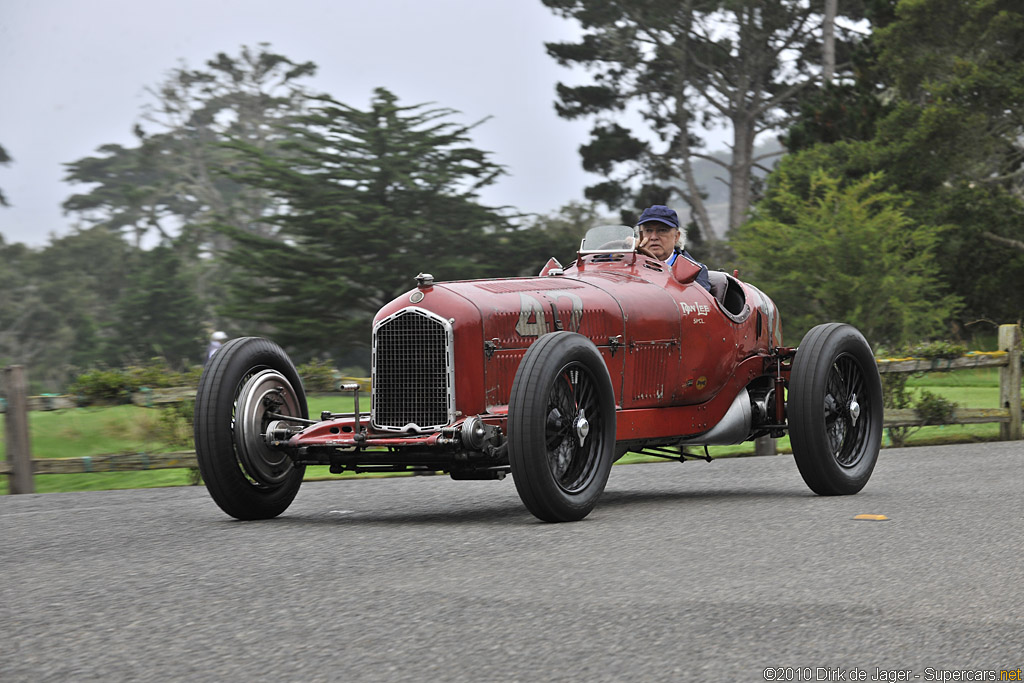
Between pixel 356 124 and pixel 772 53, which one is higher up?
pixel 772 53

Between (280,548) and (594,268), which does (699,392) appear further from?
(280,548)

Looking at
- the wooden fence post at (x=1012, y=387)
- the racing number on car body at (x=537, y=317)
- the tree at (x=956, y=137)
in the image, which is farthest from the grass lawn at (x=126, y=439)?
the tree at (x=956, y=137)

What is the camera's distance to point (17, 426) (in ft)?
33.0

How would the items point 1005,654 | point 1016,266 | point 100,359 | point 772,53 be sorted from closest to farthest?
point 1005,654, point 1016,266, point 772,53, point 100,359

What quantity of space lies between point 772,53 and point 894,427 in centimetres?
3638

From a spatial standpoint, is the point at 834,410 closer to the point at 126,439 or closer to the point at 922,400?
the point at 922,400

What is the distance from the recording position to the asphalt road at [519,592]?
380cm

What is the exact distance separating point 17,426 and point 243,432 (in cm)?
373

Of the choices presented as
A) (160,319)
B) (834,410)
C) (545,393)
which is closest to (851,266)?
(834,410)

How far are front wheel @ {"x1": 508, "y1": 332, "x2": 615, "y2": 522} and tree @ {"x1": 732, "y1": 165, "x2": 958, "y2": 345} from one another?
76.5 feet

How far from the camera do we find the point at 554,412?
689 centimetres

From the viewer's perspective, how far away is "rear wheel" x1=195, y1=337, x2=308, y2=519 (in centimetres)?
710

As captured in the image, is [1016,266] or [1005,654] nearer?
[1005,654]

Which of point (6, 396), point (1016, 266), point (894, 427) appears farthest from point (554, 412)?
point (1016, 266)
